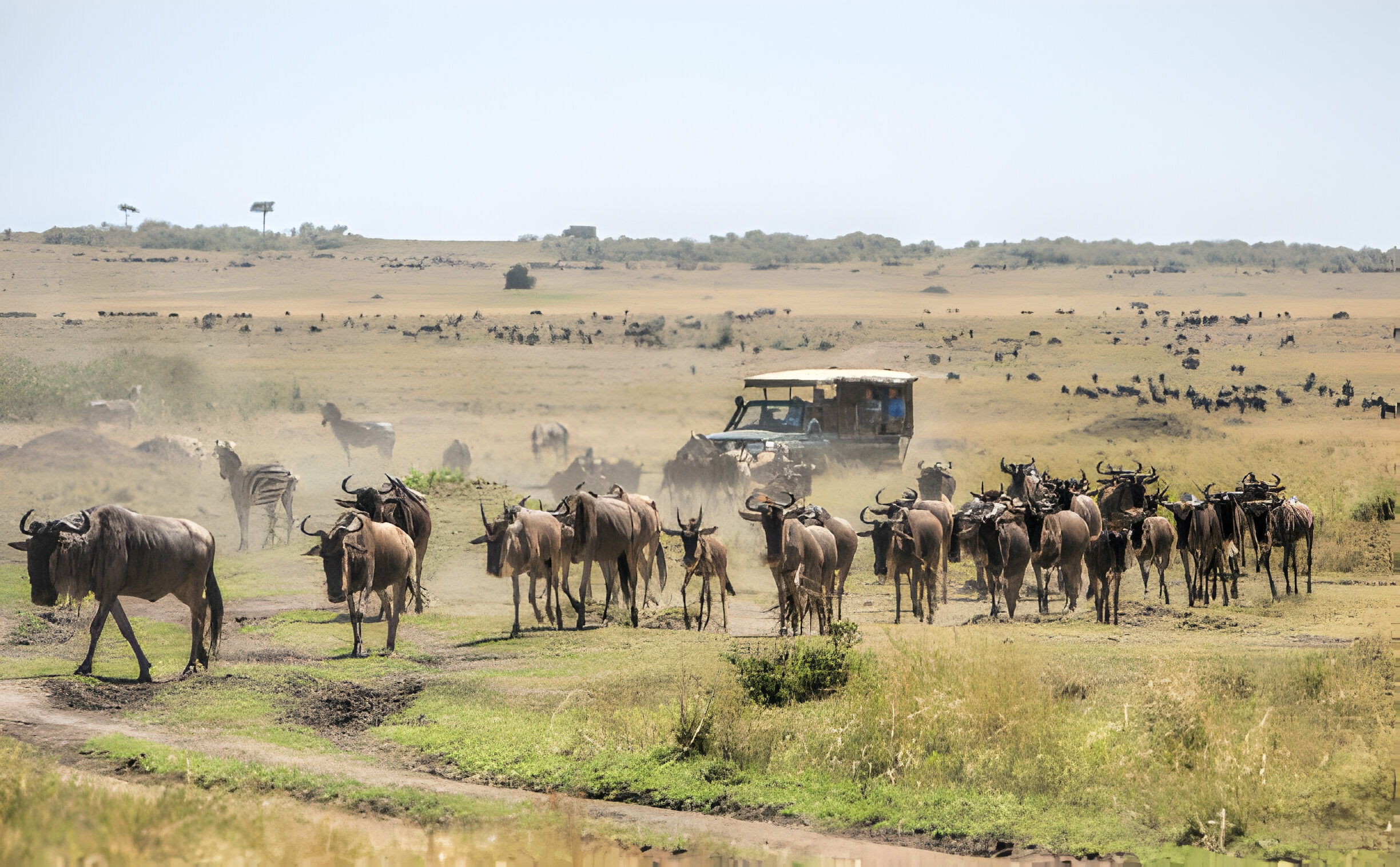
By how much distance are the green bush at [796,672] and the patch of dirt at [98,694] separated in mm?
6292

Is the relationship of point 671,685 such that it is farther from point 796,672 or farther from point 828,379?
point 828,379

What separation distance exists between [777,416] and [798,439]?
1540 mm

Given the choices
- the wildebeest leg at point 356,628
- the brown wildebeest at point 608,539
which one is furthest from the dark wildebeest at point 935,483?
the wildebeest leg at point 356,628

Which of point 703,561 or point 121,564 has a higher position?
point 121,564

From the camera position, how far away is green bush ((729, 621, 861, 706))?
14.9m

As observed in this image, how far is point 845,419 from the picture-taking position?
35.8 meters

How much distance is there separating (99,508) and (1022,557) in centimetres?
1274

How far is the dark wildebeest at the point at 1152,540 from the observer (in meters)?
23.0

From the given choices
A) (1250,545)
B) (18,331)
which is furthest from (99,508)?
(18,331)

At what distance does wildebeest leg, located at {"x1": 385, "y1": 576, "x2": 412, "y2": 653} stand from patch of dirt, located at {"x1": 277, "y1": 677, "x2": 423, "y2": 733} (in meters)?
2.05

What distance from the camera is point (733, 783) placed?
494 inches

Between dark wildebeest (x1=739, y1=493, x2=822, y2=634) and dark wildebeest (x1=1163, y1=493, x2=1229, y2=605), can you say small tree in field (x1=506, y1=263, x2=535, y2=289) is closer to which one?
dark wildebeest (x1=1163, y1=493, x2=1229, y2=605)

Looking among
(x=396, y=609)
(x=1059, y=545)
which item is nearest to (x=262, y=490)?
(x=396, y=609)

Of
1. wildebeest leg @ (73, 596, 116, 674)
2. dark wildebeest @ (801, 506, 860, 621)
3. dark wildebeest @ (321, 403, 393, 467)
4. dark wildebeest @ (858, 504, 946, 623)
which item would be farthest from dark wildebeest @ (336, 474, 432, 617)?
dark wildebeest @ (321, 403, 393, 467)
